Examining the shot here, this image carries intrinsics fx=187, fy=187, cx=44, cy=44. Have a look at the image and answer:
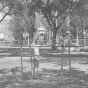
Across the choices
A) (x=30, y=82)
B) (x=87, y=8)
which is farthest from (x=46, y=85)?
(x=87, y=8)

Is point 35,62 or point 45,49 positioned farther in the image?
point 45,49

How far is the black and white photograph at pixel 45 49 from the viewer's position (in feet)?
22.5

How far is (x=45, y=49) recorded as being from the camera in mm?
18578

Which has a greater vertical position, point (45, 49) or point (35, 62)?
point (35, 62)

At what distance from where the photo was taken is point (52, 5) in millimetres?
22969

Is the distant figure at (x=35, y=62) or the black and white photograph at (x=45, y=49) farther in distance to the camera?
the distant figure at (x=35, y=62)

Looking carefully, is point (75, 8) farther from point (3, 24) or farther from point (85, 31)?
point (3, 24)

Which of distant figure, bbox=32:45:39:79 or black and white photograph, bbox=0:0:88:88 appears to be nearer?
black and white photograph, bbox=0:0:88:88

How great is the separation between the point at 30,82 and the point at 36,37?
1649mm

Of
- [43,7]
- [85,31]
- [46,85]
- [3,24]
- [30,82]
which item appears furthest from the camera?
[3,24]

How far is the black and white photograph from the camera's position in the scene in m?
6.85

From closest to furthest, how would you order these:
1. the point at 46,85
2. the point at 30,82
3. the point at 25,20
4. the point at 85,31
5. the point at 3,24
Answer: the point at 46,85 < the point at 30,82 < the point at 25,20 < the point at 85,31 < the point at 3,24

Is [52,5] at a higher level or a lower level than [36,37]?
higher

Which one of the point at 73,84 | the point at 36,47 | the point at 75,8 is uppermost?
the point at 75,8
